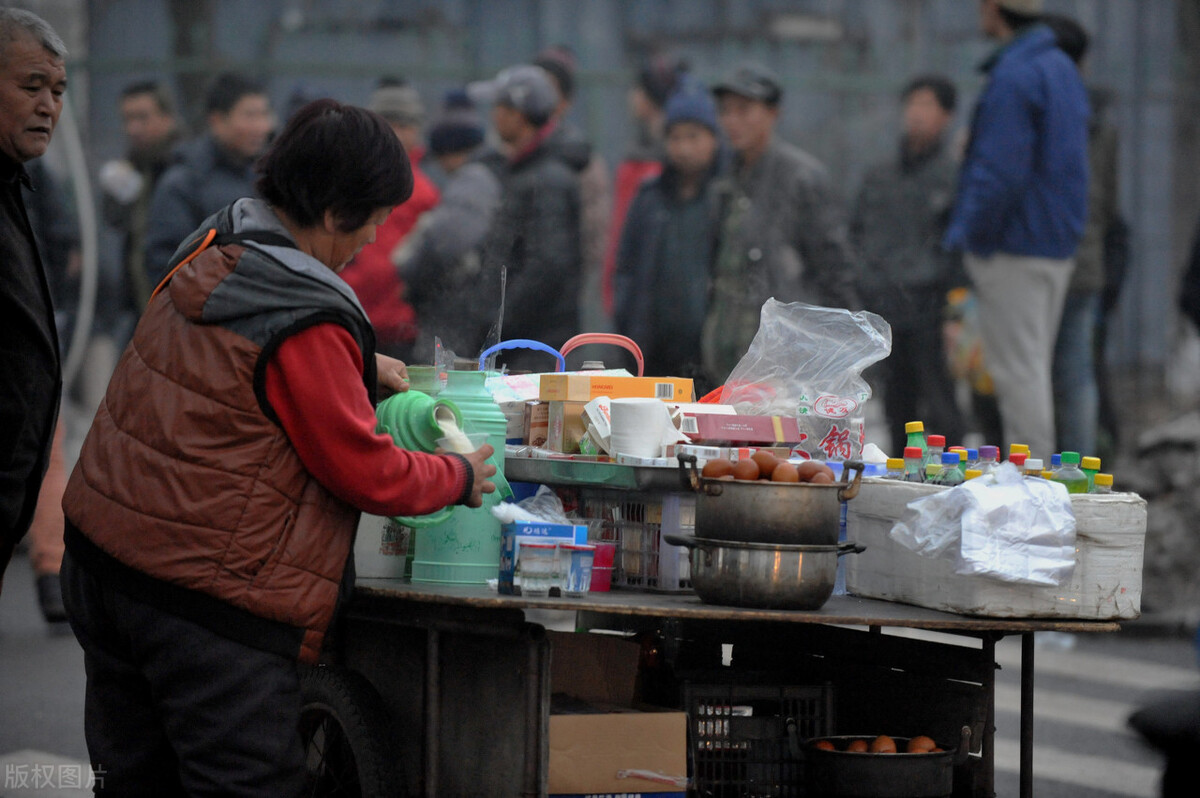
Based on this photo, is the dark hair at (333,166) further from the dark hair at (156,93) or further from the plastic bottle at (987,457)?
the dark hair at (156,93)

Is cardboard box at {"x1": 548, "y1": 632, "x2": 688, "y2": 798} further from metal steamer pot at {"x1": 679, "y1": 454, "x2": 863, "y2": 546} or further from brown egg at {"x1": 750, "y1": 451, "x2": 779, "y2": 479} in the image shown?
brown egg at {"x1": 750, "y1": 451, "x2": 779, "y2": 479}

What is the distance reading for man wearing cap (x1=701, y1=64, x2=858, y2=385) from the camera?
823 centimetres

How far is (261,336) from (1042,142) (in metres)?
5.89

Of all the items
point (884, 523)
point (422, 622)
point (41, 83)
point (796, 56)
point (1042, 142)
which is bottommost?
point (422, 622)

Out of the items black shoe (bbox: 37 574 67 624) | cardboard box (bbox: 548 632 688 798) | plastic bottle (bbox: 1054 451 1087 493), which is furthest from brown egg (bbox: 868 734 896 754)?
black shoe (bbox: 37 574 67 624)

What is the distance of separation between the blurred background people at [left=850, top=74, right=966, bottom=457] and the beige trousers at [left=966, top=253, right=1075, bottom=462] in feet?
2.84

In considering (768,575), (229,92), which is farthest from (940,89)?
(768,575)

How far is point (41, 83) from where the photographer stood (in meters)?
3.35

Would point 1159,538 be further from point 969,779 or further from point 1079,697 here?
point 969,779

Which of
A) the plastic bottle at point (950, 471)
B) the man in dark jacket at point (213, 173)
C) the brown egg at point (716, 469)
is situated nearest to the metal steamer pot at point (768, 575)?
the brown egg at point (716, 469)

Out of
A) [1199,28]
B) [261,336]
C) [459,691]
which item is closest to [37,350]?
[261,336]

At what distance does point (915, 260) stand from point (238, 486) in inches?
270

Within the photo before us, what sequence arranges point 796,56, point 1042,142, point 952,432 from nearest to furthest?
point 1042,142 < point 952,432 < point 796,56

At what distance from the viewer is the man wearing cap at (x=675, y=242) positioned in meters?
8.52
